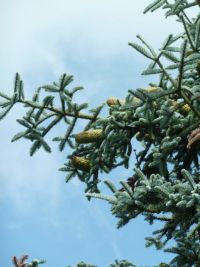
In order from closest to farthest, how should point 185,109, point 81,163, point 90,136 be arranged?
point 185,109 → point 90,136 → point 81,163

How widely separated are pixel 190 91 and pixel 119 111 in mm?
1385

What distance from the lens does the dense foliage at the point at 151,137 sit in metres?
5.06

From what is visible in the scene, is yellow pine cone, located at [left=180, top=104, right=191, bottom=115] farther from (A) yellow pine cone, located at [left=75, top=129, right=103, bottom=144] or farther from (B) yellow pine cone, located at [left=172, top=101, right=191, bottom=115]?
(A) yellow pine cone, located at [left=75, top=129, right=103, bottom=144]

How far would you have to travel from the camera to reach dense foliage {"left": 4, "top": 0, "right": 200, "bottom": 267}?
5.06 metres

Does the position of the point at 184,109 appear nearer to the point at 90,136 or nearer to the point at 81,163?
the point at 90,136

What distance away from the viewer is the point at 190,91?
5355 millimetres

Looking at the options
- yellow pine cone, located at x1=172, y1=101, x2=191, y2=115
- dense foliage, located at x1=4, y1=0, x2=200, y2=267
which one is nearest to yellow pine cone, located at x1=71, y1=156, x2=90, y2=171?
dense foliage, located at x1=4, y1=0, x2=200, y2=267

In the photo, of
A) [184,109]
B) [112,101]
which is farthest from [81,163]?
[184,109]

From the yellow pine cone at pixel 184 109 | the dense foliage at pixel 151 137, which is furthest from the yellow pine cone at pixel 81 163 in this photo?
the yellow pine cone at pixel 184 109

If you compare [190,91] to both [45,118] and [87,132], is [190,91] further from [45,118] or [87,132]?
[45,118]

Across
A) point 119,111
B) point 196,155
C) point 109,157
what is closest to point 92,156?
point 109,157

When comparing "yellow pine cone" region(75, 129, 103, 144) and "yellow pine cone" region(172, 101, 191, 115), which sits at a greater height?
"yellow pine cone" region(75, 129, 103, 144)

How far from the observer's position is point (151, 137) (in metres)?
6.45

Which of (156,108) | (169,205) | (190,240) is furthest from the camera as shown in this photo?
(156,108)
